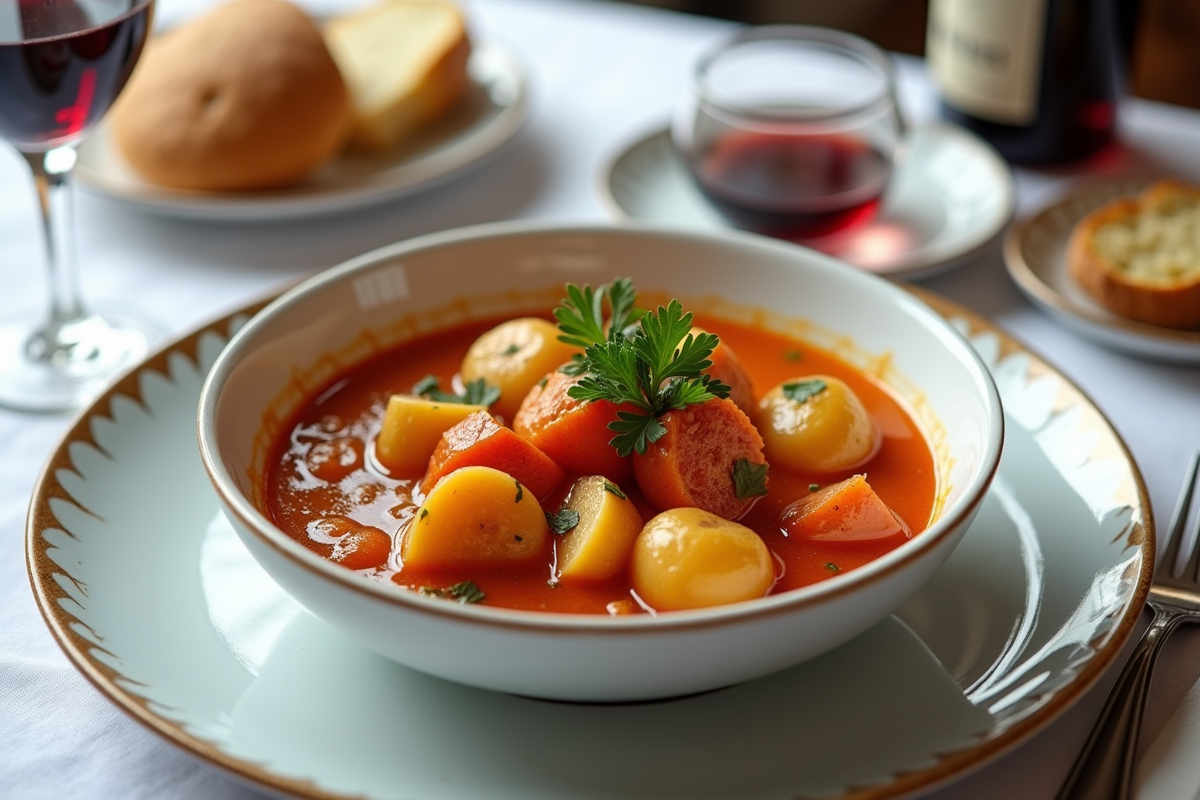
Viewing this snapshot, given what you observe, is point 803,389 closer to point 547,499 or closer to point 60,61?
point 547,499

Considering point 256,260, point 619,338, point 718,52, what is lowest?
point 256,260

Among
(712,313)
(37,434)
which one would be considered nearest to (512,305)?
(712,313)

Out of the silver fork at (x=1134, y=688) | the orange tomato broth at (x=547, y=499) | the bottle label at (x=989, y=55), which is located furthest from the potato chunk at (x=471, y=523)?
the bottle label at (x=989, y=55)

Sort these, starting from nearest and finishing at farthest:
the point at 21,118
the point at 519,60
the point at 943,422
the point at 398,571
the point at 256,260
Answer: the point at 398,571 → the point at 943,422 → the point at 21,118 → the point at 256,260 → the point at 519,60

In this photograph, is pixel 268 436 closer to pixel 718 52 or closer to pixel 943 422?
pixel 943 422

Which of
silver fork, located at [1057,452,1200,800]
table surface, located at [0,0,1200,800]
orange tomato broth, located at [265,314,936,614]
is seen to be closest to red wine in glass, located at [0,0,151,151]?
table surface, located at [0,0,1200,800]

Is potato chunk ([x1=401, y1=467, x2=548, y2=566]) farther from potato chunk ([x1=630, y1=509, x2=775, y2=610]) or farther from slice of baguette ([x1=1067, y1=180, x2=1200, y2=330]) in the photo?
slice of baguette ([x1=1067, y1=180, x2=1200, y2=330])
